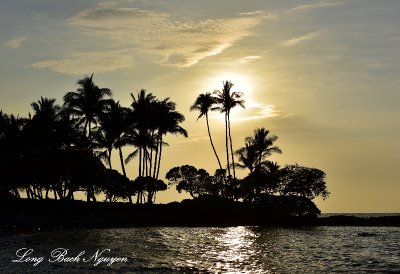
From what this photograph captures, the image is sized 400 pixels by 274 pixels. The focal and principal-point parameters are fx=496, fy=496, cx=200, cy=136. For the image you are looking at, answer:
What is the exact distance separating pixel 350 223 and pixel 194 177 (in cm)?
3656

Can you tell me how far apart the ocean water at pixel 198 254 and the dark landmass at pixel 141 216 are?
1226 centimetres

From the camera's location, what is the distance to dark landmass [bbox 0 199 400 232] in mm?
55094

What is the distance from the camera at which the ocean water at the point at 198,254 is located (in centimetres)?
2717

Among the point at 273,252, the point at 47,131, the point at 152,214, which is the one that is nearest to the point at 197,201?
the point at 152,214

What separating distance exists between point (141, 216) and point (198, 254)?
33264 mm

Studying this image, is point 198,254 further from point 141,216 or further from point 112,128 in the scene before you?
point 112,128

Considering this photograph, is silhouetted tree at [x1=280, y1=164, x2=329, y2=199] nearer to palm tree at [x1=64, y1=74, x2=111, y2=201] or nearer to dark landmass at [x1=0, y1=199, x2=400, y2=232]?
dark landmass at [x1=0, y1=199, x2=400, y2=232]

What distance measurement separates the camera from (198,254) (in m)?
34.4

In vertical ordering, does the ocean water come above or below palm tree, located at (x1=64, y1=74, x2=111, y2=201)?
below

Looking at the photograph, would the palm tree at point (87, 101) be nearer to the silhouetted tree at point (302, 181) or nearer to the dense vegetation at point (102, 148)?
the dense vegetation at point (102, 148)

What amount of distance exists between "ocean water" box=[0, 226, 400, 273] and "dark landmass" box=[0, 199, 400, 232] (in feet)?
40.2

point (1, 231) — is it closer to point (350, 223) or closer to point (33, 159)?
point (33, 159)

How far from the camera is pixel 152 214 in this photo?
68.9m

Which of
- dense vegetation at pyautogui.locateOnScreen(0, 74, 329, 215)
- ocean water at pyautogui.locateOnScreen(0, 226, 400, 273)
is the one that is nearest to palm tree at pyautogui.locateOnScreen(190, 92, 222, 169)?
dense vegetation at pyautogui.locateOnScreen(0, 74, 329, 215)
